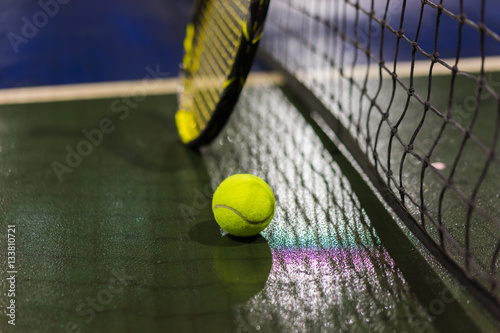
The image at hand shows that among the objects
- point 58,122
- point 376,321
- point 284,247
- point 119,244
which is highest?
point 376,321

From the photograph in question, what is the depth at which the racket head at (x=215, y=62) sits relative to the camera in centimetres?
152

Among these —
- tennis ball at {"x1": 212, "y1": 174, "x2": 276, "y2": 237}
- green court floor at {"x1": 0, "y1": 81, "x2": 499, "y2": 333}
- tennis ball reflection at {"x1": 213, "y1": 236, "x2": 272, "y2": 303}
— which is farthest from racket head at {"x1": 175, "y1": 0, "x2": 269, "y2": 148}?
tennis ball reflection at {"x1": 213, "y1": 236, "x2": 272, "y2": 303}

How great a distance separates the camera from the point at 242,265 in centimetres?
135

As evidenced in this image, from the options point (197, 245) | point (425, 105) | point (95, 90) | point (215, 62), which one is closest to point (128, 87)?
point (95, 90)

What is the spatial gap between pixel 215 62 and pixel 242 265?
0.95m

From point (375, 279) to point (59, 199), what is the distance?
1.02m

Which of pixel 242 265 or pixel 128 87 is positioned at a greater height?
pixel 242 265

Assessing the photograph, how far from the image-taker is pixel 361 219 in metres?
1.55

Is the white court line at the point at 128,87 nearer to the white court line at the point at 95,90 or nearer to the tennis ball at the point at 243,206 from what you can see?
the white court line at the point at 95,90

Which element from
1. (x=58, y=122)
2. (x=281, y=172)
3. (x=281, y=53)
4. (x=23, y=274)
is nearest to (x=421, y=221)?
(x=281, y=172)

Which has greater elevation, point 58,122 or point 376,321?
point 376,321

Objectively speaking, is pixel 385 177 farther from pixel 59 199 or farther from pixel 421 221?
pixel 59 199

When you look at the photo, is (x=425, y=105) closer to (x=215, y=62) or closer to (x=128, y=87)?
(x=215, y=62)

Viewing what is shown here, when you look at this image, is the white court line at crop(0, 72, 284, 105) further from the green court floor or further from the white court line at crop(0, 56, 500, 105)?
the green court floor
